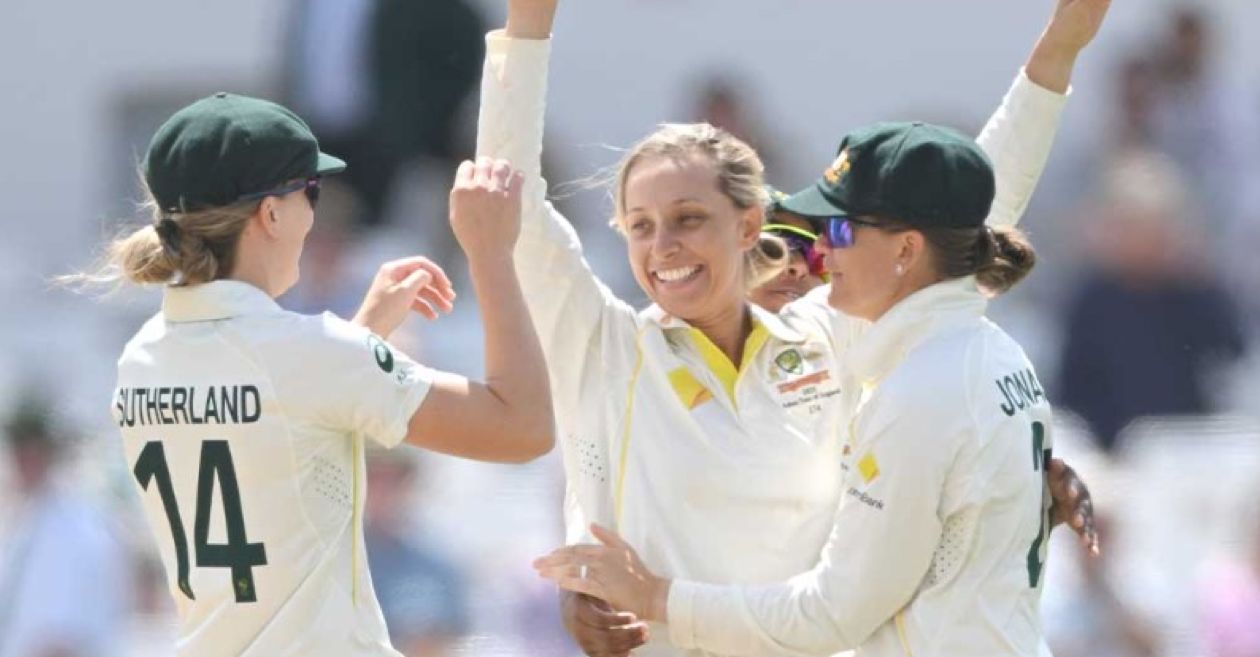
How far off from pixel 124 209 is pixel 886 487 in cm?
353

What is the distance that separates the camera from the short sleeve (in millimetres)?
2469

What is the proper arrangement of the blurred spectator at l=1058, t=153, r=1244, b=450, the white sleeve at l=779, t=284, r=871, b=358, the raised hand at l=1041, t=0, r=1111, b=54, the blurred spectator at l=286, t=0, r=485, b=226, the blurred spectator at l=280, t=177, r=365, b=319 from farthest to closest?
the blurred spectator at l=286, t=0, r=485, b=226, the blurred spectator at l=1058, t=153, r=1244, b=450, the blurred spectator at l=280, t=177, r=365, b=319, the raised hand at l=1041, t=0, r=1111, b=54, the white sleeve at l=779, t=284, r=871, b=358

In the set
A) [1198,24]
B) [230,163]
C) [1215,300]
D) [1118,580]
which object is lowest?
[1118,580]

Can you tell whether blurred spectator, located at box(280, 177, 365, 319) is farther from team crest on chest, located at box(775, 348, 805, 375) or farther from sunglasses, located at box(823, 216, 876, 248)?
sunglasses, located at box(823, 216, 876, 248)

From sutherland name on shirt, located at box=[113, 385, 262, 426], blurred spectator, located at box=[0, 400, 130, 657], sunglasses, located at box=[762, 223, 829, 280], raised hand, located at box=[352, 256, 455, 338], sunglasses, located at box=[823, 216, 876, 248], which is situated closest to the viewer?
sutherland name on shirt, located at box=[113, 385, 262, 426]

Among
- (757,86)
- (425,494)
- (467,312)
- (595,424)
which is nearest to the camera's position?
(595,424)

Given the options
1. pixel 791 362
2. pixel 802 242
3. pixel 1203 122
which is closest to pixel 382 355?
pixel 791 362

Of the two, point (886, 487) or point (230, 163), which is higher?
point (230, 163)

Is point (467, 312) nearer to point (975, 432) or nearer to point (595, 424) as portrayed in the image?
point (595, 424)

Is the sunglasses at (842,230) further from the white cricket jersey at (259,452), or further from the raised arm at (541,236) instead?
the white cricket jersey at (259,452)

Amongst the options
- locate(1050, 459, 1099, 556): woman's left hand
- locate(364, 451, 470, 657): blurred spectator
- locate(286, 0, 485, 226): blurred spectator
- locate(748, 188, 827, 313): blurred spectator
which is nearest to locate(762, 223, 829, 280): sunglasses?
locate(748, 188, 827, 313): blurred spectator

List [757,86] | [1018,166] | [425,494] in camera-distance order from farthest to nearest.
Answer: [757,86], [425,494], [1018,166]

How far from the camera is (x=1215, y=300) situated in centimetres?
550

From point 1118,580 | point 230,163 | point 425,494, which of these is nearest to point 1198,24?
point 1118,580
